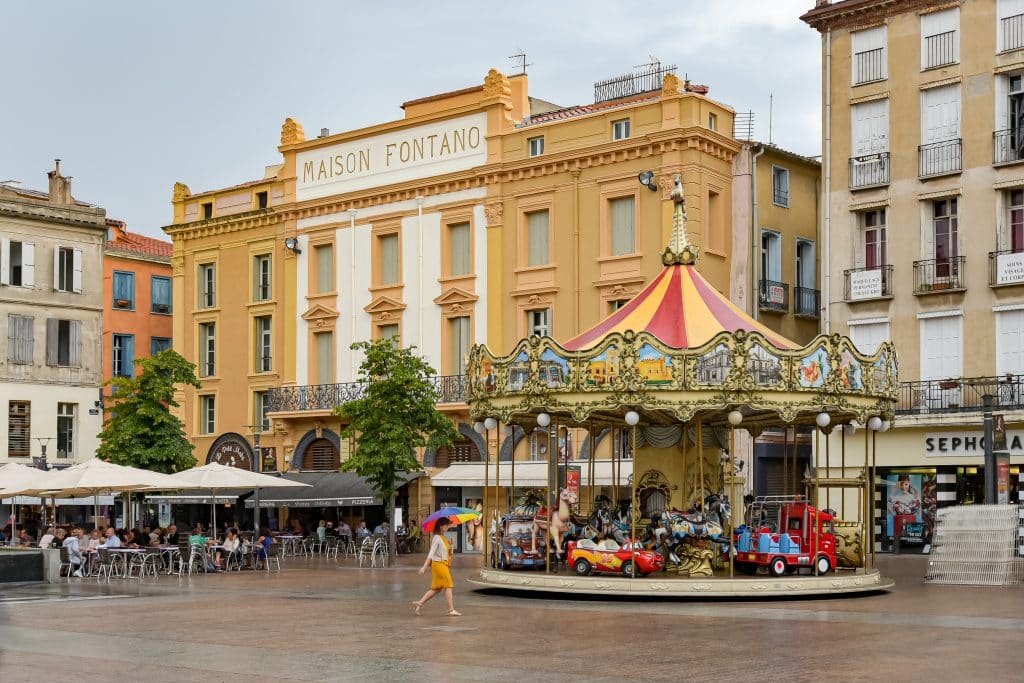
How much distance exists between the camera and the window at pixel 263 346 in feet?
174

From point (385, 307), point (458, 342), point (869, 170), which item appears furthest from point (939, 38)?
point (385, 307)

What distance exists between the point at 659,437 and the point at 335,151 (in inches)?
963

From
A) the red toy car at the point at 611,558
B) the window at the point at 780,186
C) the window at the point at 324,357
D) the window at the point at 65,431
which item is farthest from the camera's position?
the window at the point at 65,431

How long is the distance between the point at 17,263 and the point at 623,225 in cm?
2479

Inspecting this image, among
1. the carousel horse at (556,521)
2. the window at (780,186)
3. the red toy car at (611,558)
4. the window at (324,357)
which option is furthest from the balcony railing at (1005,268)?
the window at (324,357)

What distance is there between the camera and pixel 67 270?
59.2m

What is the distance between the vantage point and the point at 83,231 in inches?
2349

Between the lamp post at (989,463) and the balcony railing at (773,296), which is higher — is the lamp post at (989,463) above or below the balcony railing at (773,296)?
below

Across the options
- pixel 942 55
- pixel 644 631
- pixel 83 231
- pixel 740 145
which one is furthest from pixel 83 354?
pixel 644 631

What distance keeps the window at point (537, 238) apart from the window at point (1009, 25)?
13619mm

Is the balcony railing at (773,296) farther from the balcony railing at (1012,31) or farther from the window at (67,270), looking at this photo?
the window at (67,270)

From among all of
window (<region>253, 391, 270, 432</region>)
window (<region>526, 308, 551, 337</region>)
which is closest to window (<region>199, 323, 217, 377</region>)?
window (<region>253, 391, 270, 432</region>)

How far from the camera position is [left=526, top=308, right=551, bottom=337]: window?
46031 millimetres

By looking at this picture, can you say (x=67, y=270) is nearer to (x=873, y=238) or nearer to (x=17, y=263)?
(x=17, y=263)
